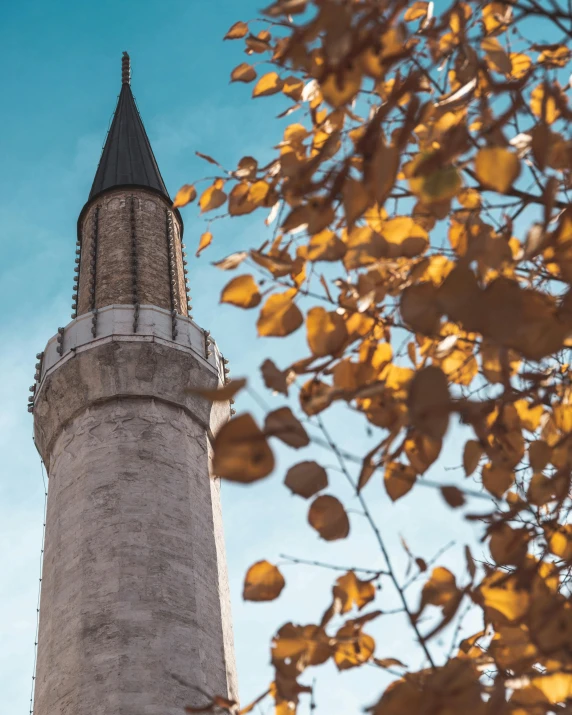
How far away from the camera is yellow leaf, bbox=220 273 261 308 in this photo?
2531mm

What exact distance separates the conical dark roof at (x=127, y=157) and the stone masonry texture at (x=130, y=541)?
14.7 feet

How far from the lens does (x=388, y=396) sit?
2340 mm

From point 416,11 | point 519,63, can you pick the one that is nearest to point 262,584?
point 519,63

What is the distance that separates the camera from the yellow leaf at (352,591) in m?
2.50

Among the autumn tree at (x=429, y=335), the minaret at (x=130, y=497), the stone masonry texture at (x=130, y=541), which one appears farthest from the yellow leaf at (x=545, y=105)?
the stone masonry texture at (x=130, y=541)

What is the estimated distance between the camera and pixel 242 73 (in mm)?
3289

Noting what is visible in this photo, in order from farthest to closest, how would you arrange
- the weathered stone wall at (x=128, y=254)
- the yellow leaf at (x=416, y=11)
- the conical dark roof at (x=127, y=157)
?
the conical dark roof at (x=127, y=157) → the weathered stone wall at (x=128, y=254) → the yellow leaf at (x=416, y=11)

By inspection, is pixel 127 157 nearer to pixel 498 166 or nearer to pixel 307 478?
pixel 307 478

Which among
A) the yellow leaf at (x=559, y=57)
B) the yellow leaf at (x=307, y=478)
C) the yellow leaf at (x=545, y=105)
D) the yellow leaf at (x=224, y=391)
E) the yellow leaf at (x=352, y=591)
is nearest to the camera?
the yellow leaf at (x=224, y=391)

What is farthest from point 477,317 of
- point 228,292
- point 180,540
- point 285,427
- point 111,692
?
point 180,540

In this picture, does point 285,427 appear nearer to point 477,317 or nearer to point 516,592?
point 477,317

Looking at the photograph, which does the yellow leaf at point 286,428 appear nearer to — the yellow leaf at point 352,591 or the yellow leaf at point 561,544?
the yellow leaf at point 352,591

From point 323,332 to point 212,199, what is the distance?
3.32 ft

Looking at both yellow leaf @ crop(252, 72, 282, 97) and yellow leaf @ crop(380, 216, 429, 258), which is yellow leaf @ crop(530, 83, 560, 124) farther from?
yellow leaf @ crop(252, 72, 282, 97)
